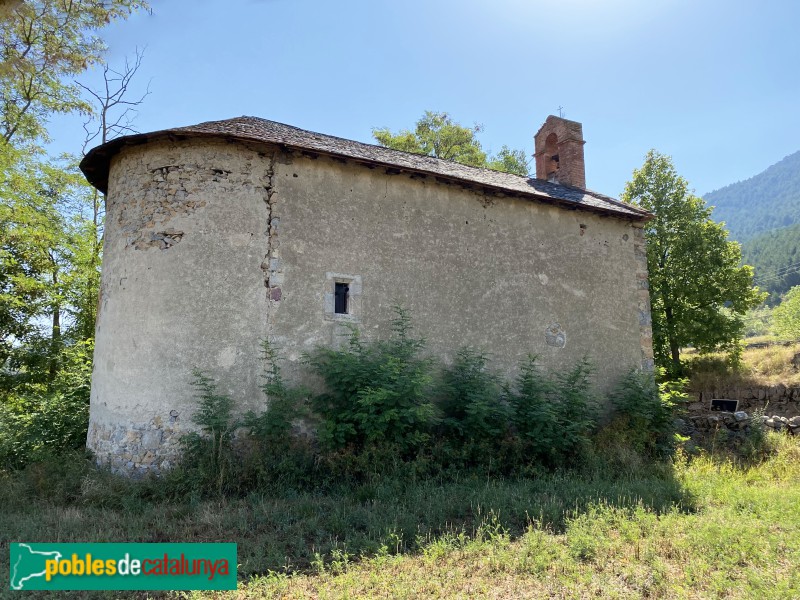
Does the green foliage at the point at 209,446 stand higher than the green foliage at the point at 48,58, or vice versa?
the green foliage at the point at 48,58

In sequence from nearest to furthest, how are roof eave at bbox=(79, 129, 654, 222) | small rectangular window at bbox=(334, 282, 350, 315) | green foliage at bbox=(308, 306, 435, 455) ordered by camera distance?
green foliage at bbox=(308, 306, 435, 455)
roof eave at bbox=(79, 129, 654, 222)
small rectangular window at bbox=(334, 282, 350, 315)

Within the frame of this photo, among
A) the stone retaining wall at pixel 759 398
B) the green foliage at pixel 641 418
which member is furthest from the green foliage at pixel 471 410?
the stone retaining wall at pixel 759 398

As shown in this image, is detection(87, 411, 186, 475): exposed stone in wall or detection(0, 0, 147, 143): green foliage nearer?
detection(87, 411, 186, 475): exposed stone in wall

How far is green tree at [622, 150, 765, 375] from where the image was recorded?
62.7ft

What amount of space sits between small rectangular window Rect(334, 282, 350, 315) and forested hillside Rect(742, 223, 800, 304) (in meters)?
72.6

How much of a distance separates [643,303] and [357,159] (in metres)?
7.44

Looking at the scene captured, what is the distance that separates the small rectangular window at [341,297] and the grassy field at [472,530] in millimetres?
2988

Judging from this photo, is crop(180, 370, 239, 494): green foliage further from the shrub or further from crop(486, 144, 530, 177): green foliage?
crop(486, 144, 530, 177): green foliage

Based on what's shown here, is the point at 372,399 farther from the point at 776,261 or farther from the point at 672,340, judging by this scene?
the point at 776,261

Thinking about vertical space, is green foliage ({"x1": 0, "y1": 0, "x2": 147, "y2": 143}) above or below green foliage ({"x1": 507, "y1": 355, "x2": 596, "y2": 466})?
above

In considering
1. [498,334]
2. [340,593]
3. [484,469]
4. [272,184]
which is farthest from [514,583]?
[272,184]

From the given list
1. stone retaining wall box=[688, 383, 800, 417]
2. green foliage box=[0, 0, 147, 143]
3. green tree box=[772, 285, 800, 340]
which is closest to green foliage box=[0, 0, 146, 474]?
green foliage box=[0, 0, 147, 143]

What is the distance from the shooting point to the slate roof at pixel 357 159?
8.36 meters

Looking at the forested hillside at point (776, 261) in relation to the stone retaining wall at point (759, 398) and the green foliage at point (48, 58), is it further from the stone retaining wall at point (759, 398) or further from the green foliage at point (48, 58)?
the green foliage at point (48, 58)
